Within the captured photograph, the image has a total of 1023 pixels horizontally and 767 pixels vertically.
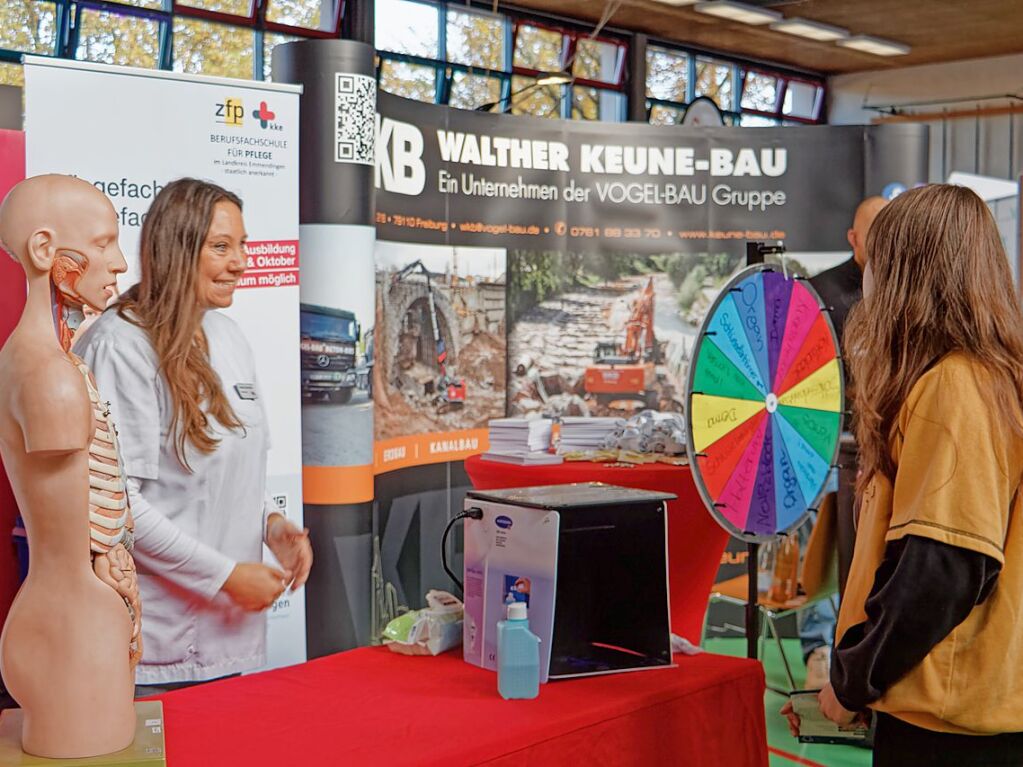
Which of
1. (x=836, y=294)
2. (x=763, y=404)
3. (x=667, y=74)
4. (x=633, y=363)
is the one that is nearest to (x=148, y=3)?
(x=633, y=363)

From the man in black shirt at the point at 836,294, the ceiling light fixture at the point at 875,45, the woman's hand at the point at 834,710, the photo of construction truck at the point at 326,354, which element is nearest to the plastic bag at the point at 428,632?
the woman's hand at the point at 834,710

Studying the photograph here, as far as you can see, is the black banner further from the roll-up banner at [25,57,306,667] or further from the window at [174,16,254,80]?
the window at [174,16,254,80]

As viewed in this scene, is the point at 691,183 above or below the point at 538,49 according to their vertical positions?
below

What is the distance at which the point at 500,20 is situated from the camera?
10.8m

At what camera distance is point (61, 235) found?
5.92ft

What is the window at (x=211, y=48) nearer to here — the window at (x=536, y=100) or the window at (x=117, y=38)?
the window at (x=117, y=38)

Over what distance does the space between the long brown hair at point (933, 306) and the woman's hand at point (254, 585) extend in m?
2.30

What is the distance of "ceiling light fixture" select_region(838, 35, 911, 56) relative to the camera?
465 inches

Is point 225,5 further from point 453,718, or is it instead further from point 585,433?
point 453,718

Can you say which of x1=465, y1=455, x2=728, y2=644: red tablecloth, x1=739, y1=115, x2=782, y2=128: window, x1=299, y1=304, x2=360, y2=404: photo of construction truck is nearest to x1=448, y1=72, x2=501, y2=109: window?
x1=739, y1=115, x2=782, y2=128: window

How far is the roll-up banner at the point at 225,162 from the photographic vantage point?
3250mm

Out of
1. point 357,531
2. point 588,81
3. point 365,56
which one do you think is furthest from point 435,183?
point 588,81

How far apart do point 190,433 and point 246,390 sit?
0.25m

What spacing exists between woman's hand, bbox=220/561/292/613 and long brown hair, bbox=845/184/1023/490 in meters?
2.30
